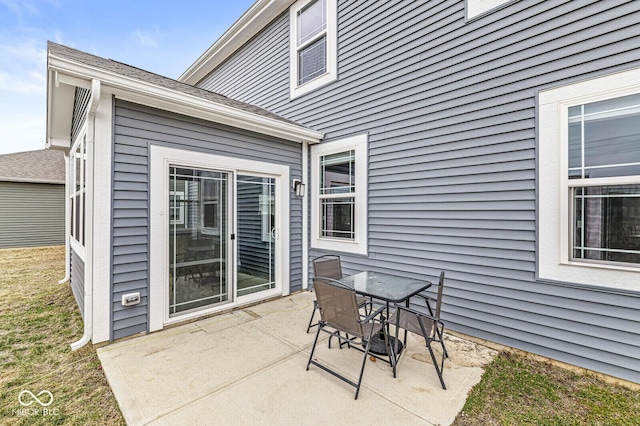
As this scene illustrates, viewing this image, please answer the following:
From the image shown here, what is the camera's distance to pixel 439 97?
3633mm

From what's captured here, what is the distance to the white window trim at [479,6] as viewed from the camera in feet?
10.5

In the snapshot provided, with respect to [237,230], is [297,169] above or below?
above

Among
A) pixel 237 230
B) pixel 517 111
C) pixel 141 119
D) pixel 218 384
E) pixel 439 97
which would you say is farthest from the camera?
pixel 237 230

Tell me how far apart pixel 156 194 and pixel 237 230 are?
1234 mm

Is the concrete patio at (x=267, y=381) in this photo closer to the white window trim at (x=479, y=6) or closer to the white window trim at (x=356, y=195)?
the white window trim at (x=356, y=195)

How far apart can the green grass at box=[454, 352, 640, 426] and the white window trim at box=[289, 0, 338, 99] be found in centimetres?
490

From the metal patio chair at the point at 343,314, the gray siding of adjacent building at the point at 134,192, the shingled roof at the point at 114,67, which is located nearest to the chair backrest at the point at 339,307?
the metal patio chair at the point at 343,314

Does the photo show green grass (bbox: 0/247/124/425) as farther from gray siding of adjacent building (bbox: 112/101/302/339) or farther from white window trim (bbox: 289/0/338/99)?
white window trim (bbox: 289/0/338/99)

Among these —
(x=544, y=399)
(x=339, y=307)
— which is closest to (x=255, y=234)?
(x=339, y=307)

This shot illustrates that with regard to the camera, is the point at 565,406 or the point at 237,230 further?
Answer: the point at 237,230

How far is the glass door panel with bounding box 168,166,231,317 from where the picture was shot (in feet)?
11.9

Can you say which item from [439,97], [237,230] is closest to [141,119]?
[237,230]

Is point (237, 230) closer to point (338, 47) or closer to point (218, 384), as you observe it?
point (218, 384)

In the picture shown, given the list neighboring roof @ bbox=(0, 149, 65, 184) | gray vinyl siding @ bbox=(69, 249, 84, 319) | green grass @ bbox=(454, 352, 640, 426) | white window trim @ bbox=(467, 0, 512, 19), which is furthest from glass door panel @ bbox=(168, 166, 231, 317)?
neighboring roof @ bbox=(0, 149, 65, 184)
